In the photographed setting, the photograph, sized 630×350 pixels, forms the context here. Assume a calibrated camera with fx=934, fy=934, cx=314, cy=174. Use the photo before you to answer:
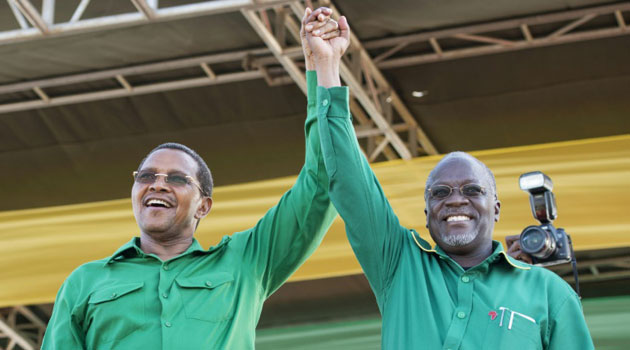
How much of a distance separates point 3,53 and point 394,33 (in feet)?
9.09

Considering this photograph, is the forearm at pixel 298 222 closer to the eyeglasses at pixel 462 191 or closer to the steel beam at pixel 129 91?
the eyeglasses at pixel 462 191

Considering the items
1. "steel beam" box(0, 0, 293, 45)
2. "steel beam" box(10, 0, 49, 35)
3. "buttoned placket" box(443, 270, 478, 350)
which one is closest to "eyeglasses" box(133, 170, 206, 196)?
"buttoned placket" box(443, 270, 478, 350)

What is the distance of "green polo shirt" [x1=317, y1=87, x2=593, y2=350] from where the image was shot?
2.28 metres

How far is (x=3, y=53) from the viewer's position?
6633mm

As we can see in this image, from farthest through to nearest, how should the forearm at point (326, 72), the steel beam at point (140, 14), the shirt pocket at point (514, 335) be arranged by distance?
the steel beam at point (140, 14) → the forearm at point (326, 72) → the shirt pocket at point (514, 335)

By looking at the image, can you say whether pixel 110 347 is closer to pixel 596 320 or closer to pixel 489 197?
pixel 489 197

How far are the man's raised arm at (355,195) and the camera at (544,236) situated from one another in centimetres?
117

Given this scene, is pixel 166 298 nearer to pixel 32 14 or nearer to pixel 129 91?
pixel 32 14

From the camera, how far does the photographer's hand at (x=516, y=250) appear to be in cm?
357

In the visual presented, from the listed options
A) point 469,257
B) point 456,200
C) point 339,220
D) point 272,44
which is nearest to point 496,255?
point 469,257

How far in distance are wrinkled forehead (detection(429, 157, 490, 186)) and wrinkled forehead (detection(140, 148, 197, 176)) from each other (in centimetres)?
70

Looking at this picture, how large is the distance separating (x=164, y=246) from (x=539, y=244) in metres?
1.54

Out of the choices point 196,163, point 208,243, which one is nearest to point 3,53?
point 208,243

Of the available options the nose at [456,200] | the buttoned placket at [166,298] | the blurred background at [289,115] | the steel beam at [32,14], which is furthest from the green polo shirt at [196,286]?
the steel beam at [32,14]
